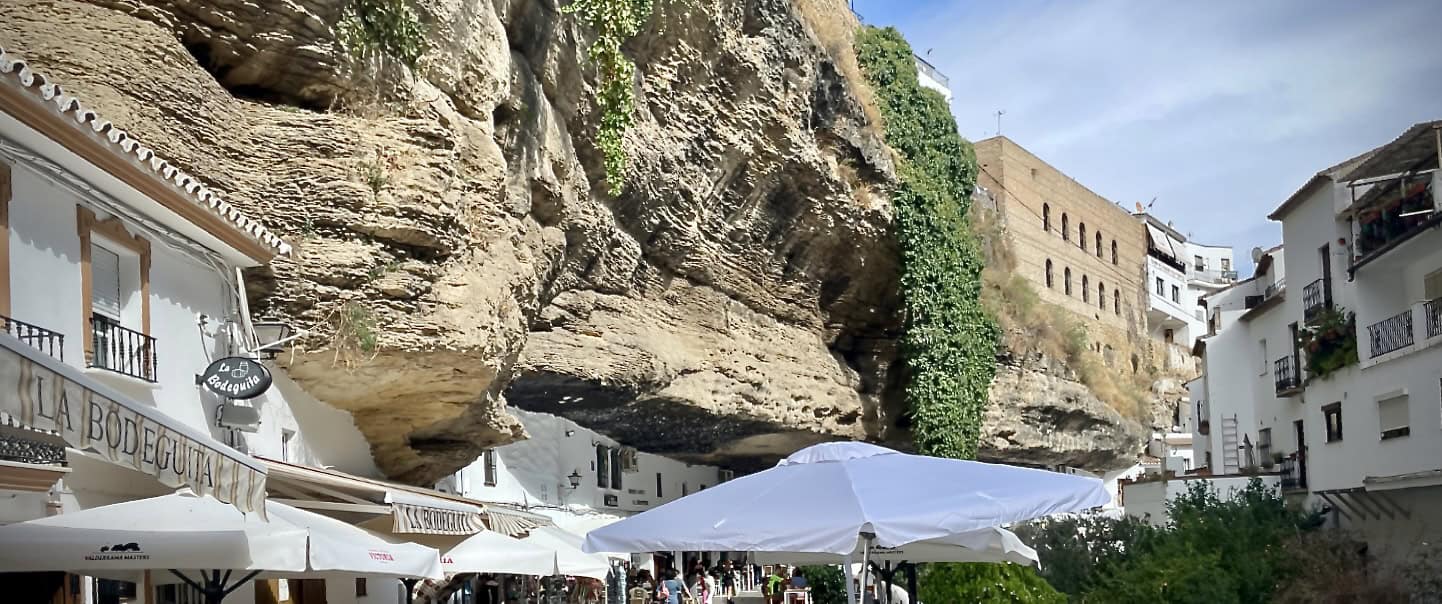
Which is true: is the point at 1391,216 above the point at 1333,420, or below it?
above

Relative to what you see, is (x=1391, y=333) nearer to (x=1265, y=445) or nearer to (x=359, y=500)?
(x=1265, y=445)

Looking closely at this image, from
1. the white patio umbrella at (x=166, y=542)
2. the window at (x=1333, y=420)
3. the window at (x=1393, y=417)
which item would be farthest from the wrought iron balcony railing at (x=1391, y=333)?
the white patio umbrella at (x=166, y=542)

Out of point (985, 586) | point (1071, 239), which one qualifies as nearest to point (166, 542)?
point (985, 586)

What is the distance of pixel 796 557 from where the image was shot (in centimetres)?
1216

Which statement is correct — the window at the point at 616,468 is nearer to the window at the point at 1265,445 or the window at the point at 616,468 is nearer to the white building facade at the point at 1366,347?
the white building facade at the point at 1366,347

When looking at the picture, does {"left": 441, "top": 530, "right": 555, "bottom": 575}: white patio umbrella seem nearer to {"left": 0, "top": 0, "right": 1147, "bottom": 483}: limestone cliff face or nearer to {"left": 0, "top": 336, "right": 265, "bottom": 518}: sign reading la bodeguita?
{"left": 0, "top": 0, "right": 1147, "bottom": 483}: limestone cliff face

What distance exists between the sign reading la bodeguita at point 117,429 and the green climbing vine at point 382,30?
687cm

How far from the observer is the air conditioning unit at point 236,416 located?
11992mm

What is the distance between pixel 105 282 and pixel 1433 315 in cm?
2089

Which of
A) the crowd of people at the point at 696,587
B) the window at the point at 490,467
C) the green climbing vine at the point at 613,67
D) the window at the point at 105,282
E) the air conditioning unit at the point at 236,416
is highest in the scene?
the green climbing vine at the point at 613,67

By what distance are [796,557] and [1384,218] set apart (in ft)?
58.8

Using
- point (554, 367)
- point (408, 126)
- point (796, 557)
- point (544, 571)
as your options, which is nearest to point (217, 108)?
point (408, 126)

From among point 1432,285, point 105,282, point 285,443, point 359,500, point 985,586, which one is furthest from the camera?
point 1432,285

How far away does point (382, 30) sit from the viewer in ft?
46.0
